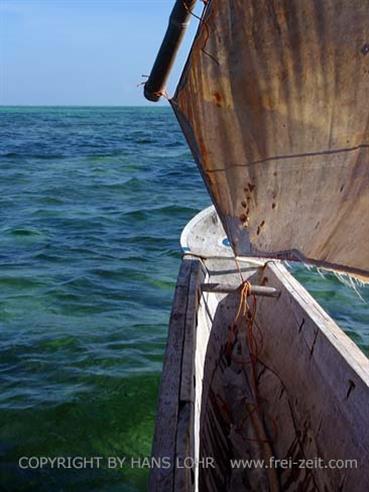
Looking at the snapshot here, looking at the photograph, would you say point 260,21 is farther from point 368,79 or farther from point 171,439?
point 171,439

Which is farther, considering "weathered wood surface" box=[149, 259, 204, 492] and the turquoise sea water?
the turquoise sea water

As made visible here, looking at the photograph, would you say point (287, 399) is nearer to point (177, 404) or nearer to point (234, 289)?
point (234, 289)

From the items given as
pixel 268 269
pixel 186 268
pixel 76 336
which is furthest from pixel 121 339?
pixel 268 269

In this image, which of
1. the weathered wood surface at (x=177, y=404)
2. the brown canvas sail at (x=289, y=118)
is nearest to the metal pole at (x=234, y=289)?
the weathered wood surface at (x=177, y=404)

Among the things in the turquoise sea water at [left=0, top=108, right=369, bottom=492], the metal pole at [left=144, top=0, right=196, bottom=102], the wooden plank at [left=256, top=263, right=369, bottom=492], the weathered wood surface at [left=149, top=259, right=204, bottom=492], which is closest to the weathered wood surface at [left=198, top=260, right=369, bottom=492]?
the wooden plank at [left=256, top=263, right=369, bottom=492]

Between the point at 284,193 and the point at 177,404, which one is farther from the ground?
the point at 284,193

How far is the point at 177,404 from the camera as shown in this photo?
3.20 m

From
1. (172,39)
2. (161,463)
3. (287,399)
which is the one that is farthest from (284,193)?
(287,399)

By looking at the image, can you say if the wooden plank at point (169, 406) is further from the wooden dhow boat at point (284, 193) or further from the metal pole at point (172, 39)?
the metal pole at point (172, 39)

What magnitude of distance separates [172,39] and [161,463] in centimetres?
190

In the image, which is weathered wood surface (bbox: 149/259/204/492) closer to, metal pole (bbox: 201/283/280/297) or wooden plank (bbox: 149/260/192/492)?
wooden plank (bbox: 149/260/192/492)

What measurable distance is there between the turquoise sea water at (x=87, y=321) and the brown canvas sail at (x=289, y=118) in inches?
112

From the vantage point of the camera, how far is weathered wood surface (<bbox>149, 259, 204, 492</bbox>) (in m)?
2.60

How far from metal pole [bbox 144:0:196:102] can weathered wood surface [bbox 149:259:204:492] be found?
5.47ft
